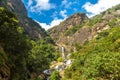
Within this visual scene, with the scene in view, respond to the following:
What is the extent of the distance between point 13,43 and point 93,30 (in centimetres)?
13915

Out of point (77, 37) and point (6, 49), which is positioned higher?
point (77, 37)

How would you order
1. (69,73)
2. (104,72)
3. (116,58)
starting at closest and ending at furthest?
(104,72) → (116,58) → (69,73)

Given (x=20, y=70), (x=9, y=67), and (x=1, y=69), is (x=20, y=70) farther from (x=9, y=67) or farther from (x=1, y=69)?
(x=1, y=69)

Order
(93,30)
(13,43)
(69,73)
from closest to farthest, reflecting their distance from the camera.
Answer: (13,43) → (69,73) → (93,30)

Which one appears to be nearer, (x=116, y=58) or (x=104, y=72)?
(x=104, y=72)

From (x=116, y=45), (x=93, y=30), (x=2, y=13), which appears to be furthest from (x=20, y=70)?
(x=93, y=30)

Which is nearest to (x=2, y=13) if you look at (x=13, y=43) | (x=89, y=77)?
(x=13, y=43)

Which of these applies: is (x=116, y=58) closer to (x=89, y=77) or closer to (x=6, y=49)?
(x=89, y=77)

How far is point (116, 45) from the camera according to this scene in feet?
261

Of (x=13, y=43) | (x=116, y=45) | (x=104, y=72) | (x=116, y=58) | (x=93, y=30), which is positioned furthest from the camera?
(x=93, y=30)

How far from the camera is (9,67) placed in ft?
181

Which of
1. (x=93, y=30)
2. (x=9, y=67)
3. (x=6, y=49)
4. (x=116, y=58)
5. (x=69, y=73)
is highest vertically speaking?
(x=93, y=30)

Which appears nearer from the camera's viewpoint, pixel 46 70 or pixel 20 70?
pixel 20 70

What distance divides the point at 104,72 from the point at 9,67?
2226 cm
